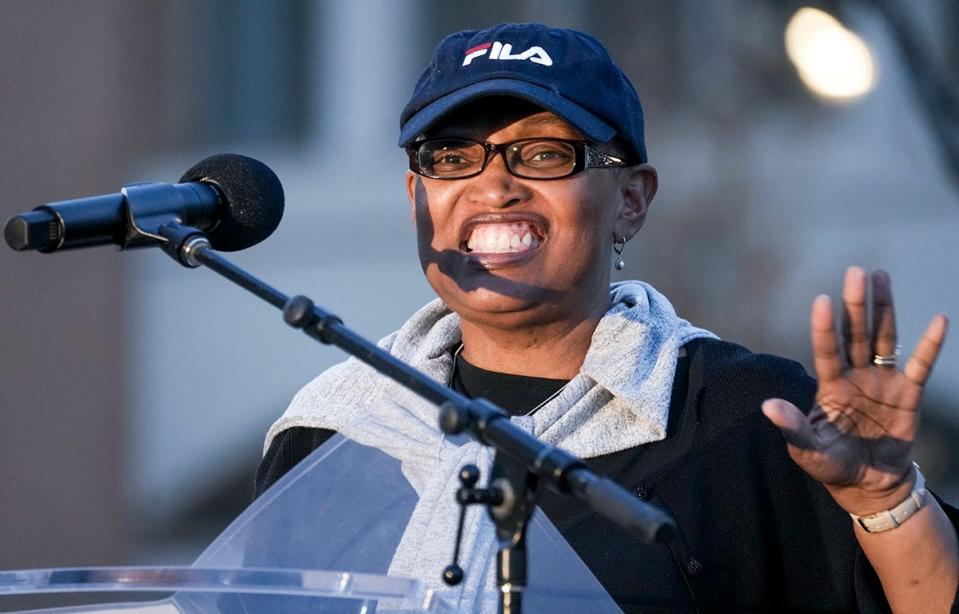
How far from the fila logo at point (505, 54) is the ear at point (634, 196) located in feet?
1.04

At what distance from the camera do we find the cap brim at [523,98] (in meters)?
3.00

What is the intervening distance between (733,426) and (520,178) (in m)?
0.60

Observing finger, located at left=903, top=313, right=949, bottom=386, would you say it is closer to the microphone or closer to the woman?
the woman

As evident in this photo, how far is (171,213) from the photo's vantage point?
249 cm

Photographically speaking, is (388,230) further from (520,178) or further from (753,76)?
(520,178)

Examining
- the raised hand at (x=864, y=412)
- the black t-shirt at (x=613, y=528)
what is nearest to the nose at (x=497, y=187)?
the black t-shirt at (x=613, y=528)

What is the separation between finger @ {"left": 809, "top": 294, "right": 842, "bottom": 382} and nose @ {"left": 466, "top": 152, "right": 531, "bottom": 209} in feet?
2.54

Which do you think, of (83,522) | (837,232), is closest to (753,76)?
(837,232)

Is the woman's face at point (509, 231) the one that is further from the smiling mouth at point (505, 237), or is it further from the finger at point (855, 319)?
the finger at point (855, 319)

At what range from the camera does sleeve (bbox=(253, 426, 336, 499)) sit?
3.24 meters

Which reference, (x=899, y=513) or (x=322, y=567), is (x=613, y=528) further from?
(x=322, y=567)

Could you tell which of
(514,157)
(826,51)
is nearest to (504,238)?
(514,157)

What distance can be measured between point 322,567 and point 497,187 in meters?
0.91

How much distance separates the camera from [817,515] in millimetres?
2902
